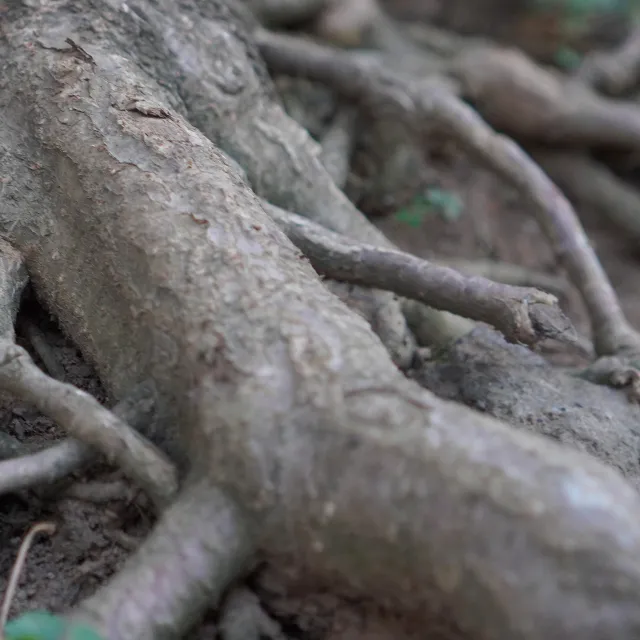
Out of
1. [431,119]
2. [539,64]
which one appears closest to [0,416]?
[431,119]

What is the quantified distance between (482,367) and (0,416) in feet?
3.25

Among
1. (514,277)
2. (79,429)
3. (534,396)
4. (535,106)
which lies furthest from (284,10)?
(79,429)

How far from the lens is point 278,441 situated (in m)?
0.97

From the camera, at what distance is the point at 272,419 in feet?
3.24

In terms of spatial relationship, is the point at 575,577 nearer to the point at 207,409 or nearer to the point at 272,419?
the point at 272,419

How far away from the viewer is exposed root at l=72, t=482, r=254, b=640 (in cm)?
93

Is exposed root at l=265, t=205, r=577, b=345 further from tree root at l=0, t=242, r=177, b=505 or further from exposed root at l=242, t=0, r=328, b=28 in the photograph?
exposed root at l=242, t=0, r=328, b=28

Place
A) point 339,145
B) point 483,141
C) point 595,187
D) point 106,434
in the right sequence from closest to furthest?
point 106,434
point 483,141
point 339,145
point 595,187

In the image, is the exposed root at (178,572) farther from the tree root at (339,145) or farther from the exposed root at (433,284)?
the tree root at (339,145)

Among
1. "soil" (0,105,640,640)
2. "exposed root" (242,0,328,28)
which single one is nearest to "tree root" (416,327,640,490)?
"soil" (0,105,640,640)

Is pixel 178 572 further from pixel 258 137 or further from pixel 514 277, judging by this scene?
pixel 514 277

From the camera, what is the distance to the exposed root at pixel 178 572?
0.93m

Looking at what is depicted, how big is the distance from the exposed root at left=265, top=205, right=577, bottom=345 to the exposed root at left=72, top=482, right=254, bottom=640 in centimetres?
70

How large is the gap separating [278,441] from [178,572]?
0.72 feet
